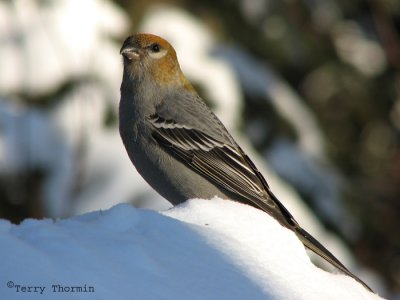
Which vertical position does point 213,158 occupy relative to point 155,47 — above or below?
below

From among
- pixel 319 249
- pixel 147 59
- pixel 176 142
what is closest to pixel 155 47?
pixel 147 59

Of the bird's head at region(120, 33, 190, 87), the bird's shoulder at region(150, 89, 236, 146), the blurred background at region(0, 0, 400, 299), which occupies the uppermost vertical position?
the bird's head at region(120, 33, 190, 87)

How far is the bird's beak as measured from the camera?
5.18 meters

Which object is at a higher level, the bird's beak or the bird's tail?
the bird's beak

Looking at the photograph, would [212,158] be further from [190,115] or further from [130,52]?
[130,52]

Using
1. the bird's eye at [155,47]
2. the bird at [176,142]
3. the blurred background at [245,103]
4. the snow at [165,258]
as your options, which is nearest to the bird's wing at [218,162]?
the bird at [176,142]

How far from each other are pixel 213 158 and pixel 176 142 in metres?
0.25

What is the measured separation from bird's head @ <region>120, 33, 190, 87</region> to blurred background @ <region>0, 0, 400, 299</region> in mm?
2190

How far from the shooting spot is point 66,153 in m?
7.62

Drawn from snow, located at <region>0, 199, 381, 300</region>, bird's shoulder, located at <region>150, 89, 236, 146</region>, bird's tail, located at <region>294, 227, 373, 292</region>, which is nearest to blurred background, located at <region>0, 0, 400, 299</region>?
bird's shoulder, located at <region>150, 89, 236, 146</region>

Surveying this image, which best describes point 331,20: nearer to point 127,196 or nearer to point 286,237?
point 127,196

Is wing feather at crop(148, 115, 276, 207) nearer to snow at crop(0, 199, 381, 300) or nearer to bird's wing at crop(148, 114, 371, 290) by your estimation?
bird's wing at crop(148, 114, 371, 290)

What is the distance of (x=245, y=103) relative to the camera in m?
8.87

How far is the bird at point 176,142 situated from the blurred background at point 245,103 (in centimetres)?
220
